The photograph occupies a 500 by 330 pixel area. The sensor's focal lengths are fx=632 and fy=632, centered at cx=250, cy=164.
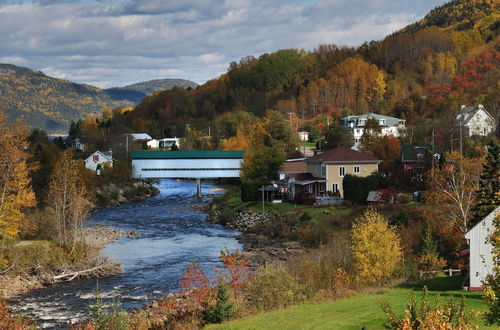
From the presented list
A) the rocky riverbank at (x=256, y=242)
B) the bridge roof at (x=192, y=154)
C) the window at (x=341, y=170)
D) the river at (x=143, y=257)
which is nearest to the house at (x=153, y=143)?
the bridge roof at (x=192, y=154)

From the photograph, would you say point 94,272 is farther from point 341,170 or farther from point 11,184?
point 341,170

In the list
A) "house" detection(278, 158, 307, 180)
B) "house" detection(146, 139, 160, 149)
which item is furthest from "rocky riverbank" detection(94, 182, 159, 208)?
"house" detection(146, 139, 160, 149)

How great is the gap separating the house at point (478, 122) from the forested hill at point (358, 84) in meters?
6.37

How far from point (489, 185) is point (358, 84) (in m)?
103

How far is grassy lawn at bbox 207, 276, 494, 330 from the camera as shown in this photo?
18.5 metres

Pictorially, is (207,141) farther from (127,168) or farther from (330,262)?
(330,262)

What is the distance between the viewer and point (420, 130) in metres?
81.1

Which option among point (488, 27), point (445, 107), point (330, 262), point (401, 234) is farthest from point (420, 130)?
point (488, 27)

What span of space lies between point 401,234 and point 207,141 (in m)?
80.6

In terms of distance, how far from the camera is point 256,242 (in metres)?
46.7

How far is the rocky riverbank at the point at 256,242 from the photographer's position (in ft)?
132

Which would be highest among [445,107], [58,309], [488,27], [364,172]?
[488,27]

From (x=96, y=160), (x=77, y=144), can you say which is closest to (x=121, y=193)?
(x=96, y=160)

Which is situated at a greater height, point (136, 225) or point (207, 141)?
point (207, 141)
